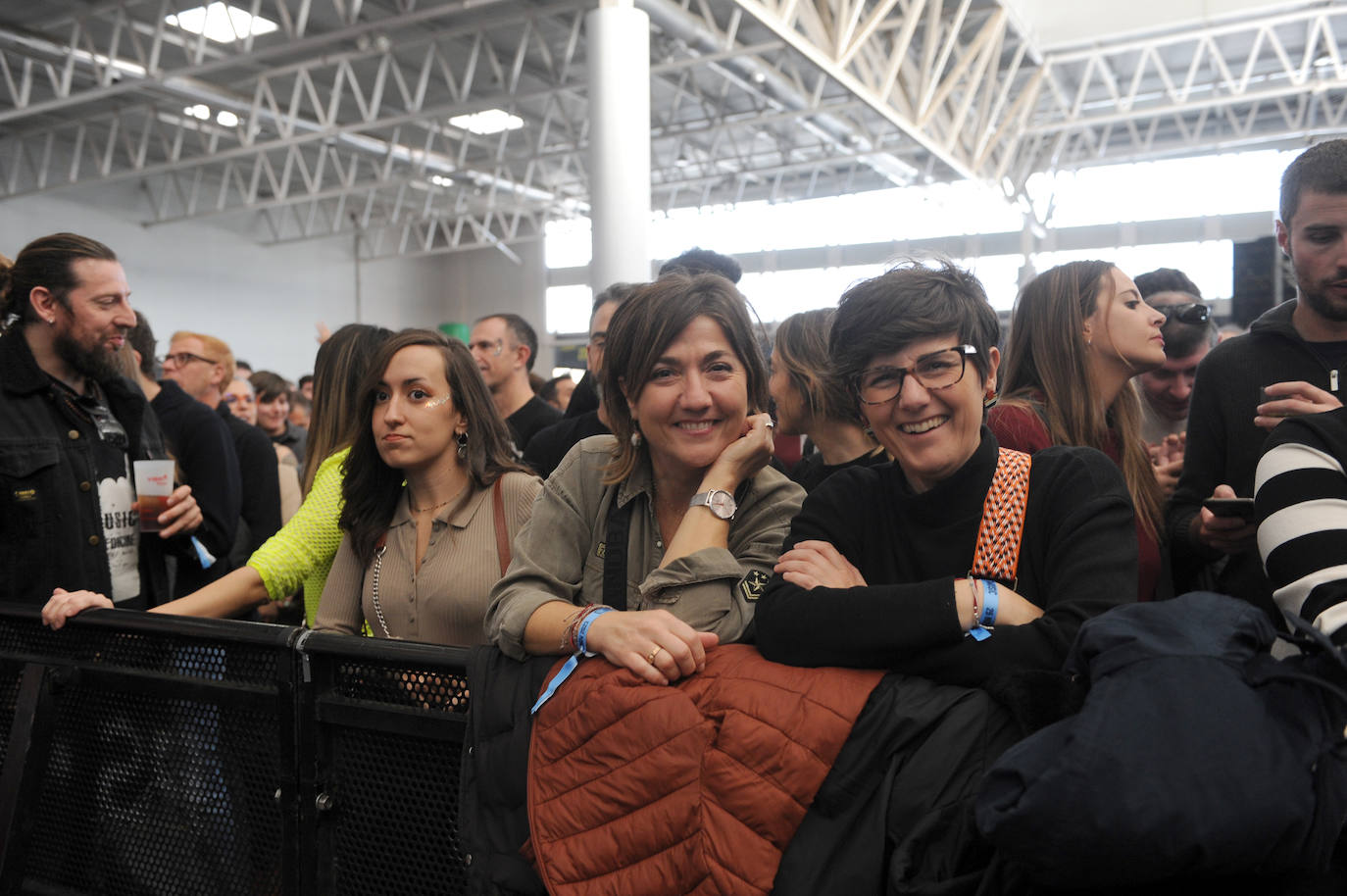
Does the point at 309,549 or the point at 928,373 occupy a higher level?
the point at 928,373

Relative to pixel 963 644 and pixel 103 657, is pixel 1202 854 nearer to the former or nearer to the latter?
pixel 963 644

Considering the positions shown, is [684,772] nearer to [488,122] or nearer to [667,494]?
[667,494]

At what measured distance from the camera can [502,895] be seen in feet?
5.19

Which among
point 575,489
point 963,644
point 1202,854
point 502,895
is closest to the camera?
point 1202,854

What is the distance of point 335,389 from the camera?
123 inches

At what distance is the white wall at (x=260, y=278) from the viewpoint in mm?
18953

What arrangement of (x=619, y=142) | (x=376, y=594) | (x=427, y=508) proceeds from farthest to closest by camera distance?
1. (x=619, y=142)
2. (x=427, y=508)
3. (x=376, y=594)

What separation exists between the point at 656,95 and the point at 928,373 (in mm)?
15967

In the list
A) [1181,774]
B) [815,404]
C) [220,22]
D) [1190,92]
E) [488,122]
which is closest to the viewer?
[1181,774]

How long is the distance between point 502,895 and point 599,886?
0.21 metres

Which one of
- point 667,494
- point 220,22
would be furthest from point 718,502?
point 220,22

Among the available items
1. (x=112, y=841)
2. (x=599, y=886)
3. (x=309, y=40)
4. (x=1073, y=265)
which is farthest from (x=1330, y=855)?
(x=309, y=40)

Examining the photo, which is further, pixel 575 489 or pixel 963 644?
pixel 575 489

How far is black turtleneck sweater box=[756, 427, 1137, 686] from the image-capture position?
1.42 metres
